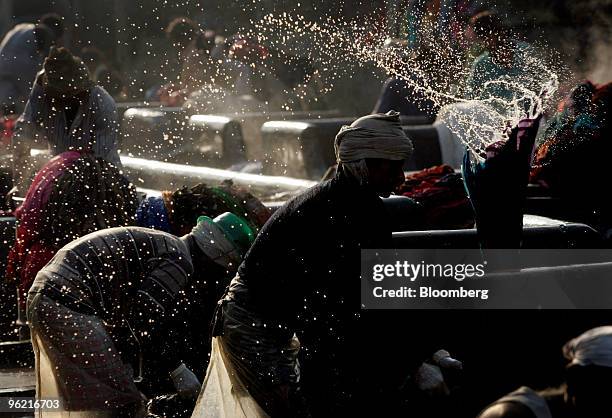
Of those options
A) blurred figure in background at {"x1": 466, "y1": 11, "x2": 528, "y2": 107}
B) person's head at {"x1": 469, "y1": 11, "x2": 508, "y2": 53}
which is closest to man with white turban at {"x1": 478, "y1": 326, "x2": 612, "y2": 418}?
blurred figure in background at {"x1": 466, "y1": 11, "x2": 528, "y2": 107}

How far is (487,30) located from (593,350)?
277 inches

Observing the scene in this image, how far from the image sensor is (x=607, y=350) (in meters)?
2.96

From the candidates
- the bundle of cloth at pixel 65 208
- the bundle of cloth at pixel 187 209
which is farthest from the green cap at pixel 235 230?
the bundle of cloth at pixel 65 208

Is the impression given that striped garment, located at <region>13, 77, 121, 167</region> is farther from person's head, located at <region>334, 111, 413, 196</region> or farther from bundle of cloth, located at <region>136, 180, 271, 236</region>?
person's head, located at <region>334, 111, 413, 196</region>

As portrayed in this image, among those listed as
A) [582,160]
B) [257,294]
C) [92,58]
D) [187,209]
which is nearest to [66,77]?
[187,209]

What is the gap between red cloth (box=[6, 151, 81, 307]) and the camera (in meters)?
6.95

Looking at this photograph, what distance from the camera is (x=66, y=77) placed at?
7977 millimetres

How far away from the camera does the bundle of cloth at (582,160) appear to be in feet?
24.0

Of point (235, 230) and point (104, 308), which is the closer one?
point (104, 308)

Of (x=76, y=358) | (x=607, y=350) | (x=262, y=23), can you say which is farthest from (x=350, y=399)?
(x=262, y=23)

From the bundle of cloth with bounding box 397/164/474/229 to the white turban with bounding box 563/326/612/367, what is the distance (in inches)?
140

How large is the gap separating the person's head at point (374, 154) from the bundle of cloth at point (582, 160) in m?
3.06

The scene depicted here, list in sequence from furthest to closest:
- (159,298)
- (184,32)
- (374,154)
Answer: (184,32) → (159,298) → (374,154)

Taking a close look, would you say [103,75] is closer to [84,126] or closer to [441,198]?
[84,126]
